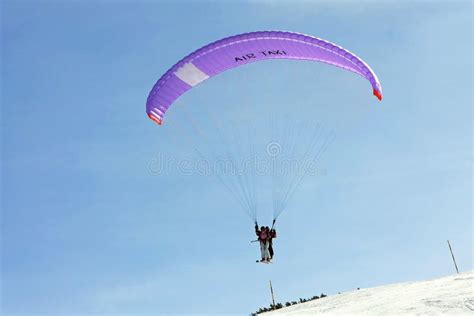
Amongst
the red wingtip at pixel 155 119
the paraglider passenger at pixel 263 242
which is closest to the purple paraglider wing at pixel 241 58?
the red wingtip at pixel 155 119

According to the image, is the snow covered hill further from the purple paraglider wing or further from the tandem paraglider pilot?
the purple paraglider wing

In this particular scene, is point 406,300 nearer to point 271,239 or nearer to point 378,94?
point 271,239

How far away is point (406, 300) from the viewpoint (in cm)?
2012

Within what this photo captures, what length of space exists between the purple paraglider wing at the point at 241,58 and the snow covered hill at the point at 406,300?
7198 mm

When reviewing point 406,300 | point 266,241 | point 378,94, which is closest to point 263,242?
point 266,241

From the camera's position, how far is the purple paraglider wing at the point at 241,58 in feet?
68.7

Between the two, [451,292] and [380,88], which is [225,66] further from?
[451,292]

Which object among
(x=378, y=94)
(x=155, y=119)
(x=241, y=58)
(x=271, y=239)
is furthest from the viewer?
(x=155, y=119)

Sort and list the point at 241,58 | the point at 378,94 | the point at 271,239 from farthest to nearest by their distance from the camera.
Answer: the point at 271,239 → the point at 241,58 → the point at 378,94

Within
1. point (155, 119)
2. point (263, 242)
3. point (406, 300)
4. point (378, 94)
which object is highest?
point (155, 119)

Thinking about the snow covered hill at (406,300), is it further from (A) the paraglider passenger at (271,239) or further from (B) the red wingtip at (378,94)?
(B) the red wingtip at (378,94)

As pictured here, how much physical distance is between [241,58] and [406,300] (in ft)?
34.5

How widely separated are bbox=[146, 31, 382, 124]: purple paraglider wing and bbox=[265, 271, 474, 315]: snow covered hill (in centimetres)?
720

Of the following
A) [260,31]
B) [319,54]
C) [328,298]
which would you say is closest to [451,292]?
[328,298]
